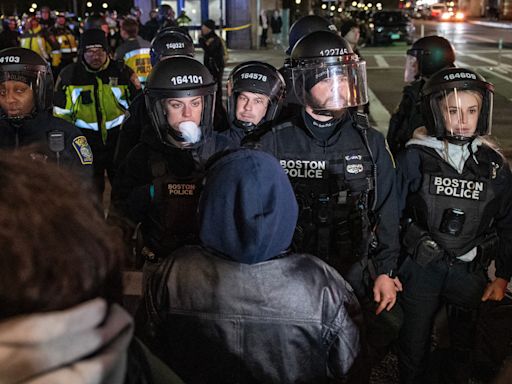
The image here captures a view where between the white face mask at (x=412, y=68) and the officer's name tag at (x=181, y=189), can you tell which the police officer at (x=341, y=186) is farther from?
the white face mask at (x=412, y=68)

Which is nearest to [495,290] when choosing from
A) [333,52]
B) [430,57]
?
[333,52]

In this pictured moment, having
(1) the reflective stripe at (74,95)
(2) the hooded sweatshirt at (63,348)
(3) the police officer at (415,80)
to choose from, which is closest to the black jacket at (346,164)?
(3) the police officer at (415,80)

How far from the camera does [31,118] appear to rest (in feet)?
12.1

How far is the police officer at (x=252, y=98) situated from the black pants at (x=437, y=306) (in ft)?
4.77

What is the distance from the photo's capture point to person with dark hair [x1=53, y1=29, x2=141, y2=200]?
5.55 m

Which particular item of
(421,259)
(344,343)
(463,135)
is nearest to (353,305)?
(344,343)

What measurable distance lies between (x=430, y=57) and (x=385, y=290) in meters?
2.89

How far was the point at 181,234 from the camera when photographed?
3.22 meters

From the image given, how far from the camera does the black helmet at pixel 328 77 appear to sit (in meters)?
3.43

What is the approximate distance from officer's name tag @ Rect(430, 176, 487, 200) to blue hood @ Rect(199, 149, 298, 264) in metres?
1.39

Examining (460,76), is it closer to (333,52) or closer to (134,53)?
(333,52)

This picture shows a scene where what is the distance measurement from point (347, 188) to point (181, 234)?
0.92 meters

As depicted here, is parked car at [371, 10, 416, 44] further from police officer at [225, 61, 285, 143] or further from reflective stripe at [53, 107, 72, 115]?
police officer at [225, 61, 285, 143]

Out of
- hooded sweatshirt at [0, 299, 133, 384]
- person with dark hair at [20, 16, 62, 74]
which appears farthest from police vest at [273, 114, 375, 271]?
person with dark hair at [20, 16, 62, 74]
